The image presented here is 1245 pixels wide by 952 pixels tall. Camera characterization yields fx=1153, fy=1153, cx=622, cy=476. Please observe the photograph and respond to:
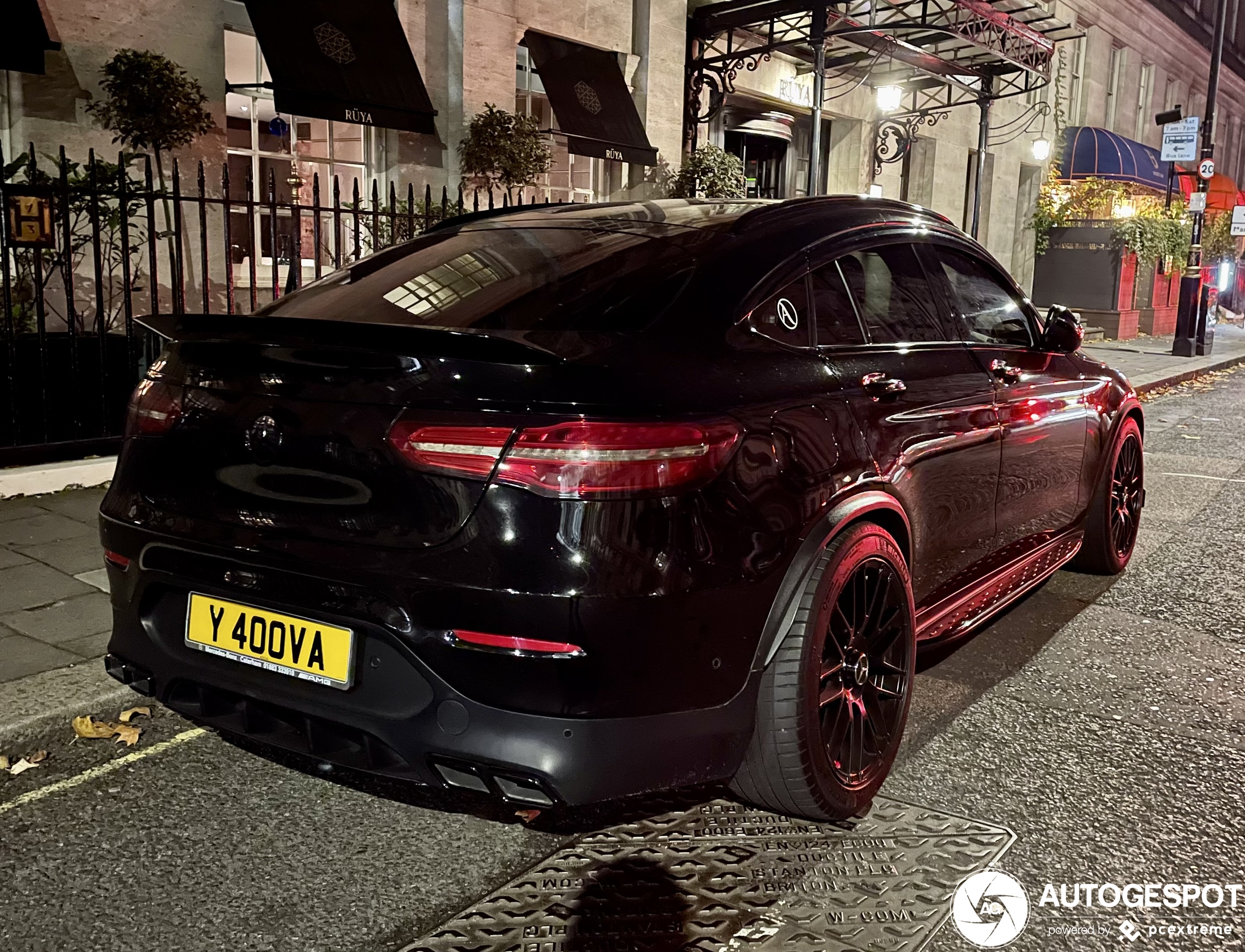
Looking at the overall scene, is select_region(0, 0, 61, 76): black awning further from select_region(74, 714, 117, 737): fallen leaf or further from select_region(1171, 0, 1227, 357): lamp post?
select_region(1171, 0, 1227, 357): lamp post

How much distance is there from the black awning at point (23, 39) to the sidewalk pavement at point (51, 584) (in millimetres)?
3746

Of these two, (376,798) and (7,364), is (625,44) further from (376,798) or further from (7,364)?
(376,798)

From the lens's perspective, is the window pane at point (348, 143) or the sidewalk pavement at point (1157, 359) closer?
the window pane at point (348, 143)

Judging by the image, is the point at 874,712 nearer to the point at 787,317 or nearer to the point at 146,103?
the point at 787,317

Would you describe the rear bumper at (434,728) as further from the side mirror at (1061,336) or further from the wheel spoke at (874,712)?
the side mirror at (1061,336)

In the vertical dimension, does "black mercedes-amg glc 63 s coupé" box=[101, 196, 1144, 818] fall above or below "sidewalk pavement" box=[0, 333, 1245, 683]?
above

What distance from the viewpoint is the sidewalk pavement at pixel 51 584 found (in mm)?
4164

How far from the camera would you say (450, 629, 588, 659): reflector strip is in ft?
8.11

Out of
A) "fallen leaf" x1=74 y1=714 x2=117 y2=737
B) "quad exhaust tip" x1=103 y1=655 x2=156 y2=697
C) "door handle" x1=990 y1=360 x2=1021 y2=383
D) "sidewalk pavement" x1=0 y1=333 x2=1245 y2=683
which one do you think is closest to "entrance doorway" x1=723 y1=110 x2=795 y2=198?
"sidewalk pavement" x1=0 y1=333 x2=1245 y2=683

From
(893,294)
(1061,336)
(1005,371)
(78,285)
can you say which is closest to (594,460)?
(893,294)

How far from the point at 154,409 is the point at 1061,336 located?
3.50m

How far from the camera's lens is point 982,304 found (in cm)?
440

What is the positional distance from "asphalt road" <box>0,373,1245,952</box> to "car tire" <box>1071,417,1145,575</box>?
93 cm

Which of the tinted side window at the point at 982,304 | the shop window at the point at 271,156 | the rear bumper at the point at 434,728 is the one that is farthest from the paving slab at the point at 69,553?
the shop window at the point at 271,156
